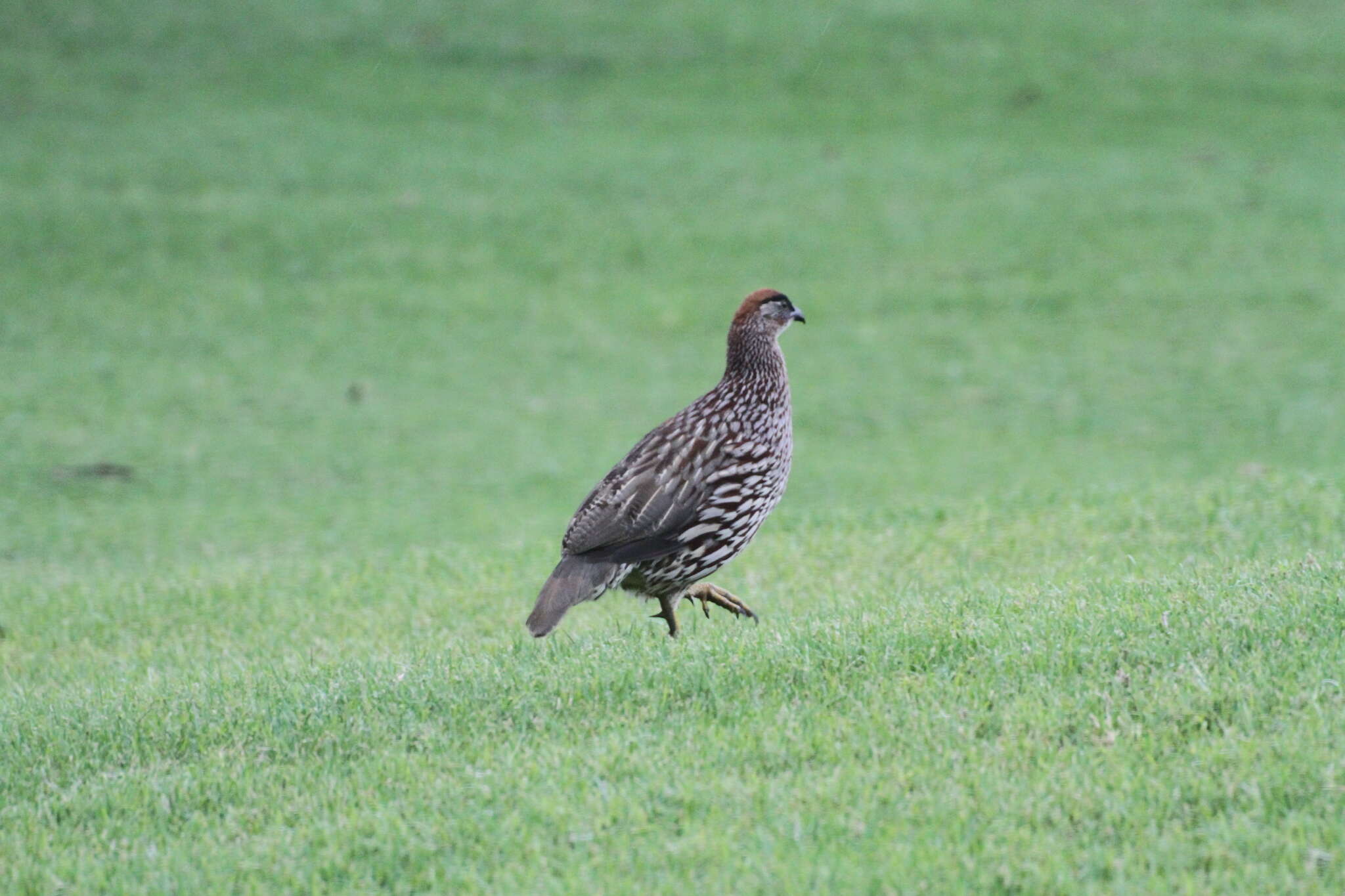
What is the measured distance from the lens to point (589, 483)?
42.5 ft

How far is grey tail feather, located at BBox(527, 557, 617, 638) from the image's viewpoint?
652 cm

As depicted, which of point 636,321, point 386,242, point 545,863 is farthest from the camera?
point 386,242

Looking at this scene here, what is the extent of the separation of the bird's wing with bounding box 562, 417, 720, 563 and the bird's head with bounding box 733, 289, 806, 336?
34.9 inches

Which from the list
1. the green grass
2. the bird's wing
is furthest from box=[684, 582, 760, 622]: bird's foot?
the bird's wing

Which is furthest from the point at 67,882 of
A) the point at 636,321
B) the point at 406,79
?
the point at 406,79

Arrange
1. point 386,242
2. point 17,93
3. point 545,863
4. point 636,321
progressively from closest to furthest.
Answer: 1. point 545,863
2. point 636,321
3. point 386,242
4. point 17,93

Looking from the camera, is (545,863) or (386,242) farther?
(386,242)

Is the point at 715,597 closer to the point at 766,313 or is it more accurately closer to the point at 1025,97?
the point at 766,313

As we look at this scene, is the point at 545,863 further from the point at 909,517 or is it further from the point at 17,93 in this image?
the point at 17,93

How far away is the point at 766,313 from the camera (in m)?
7.84

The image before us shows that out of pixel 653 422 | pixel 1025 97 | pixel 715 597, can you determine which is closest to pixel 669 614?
pixel 715 597

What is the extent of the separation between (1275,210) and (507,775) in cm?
1672

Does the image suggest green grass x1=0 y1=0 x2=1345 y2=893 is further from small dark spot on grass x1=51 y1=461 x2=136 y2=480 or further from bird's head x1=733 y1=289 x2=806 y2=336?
bird's head x1=733 y1=289 x2=806 y2=336

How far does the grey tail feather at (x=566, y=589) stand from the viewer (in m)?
6.52
